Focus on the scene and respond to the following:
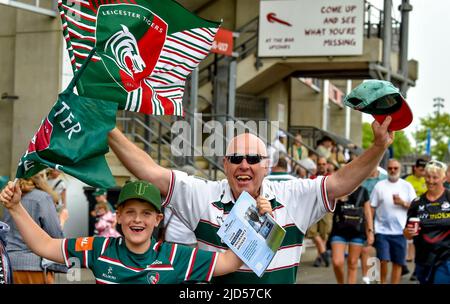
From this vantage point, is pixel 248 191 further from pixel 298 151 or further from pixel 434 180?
pixel 298 151

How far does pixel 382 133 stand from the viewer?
506 cm

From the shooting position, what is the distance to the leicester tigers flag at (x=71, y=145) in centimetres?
483

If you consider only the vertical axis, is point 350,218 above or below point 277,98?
below

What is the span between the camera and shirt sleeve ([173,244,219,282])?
15.6 ft

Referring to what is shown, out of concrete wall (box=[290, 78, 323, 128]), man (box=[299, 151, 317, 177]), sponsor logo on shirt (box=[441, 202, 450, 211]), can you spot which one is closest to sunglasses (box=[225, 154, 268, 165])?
sponsor logo on shirt (box=[441, 202, 450, 211])

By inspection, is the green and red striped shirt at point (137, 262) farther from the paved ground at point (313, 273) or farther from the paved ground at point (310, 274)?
the paved ground at point (313, 273)

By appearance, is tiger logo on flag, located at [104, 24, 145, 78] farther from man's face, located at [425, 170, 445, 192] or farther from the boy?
man's face, located at [425, 170, 445, 192]

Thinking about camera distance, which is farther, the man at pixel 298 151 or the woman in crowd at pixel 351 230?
the man at pixel 298 151

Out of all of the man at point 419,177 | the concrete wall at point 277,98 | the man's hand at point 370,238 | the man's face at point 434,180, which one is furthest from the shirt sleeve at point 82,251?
the concrete wall at point 277,98

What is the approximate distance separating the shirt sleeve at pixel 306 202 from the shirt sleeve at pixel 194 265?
84 cm

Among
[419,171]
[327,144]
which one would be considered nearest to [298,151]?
[327,144]

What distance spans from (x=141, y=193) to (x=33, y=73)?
1170cm

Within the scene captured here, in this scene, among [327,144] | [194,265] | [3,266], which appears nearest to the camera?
[194,265]
